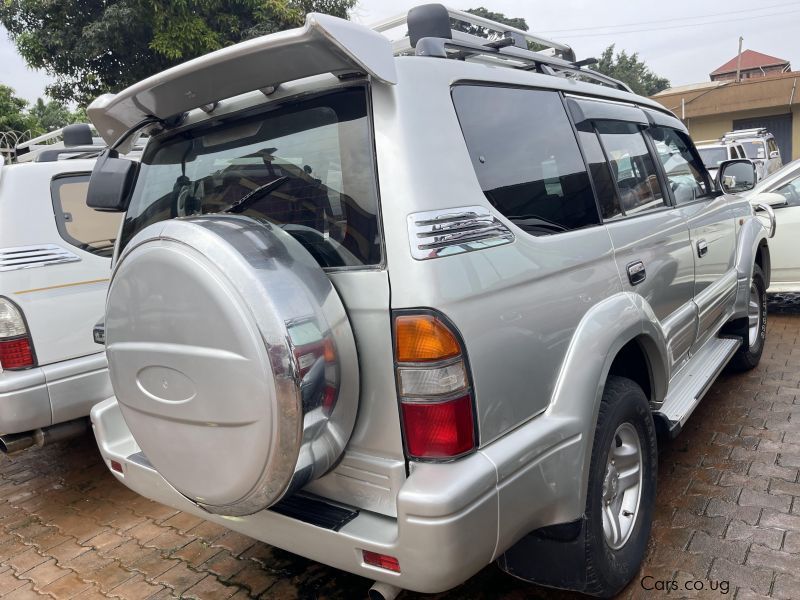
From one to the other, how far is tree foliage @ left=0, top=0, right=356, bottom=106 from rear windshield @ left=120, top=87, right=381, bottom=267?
1097 cm

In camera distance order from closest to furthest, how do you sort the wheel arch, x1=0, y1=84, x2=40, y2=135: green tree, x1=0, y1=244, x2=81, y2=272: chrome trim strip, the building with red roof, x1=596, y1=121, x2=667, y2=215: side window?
the wheel arch
x1=596, y1=121, x2=667, y2=215: side window
x1=0, y1=244, x2=81, y2=272: chrome trim strip
x1=0, y1=84, x2=40, y2=135: green tree
the building with red roof

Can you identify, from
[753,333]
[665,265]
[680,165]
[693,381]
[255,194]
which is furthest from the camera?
[753,333]

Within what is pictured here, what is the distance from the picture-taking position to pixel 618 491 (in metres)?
2.47

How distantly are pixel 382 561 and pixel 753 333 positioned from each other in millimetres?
4043

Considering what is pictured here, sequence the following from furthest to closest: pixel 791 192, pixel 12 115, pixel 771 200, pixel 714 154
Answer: pixel 12 115, pixel 714 154, pixel 791 192, pixel 771 200

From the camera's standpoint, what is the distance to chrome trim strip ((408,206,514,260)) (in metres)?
1.73

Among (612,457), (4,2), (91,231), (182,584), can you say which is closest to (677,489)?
(612,457)

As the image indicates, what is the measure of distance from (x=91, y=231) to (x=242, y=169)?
7.01 feet

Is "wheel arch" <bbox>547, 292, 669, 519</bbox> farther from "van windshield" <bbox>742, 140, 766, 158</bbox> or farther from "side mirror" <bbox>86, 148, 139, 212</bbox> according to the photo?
"van windshield" <bbox>742, 140, 766, 158</bbox>

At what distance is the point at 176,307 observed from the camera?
177 cm

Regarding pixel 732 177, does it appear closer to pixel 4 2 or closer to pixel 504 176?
pixel 504 176

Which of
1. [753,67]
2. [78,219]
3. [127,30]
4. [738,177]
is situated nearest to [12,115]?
[127,30]

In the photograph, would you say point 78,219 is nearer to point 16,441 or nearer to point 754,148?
point 16,441

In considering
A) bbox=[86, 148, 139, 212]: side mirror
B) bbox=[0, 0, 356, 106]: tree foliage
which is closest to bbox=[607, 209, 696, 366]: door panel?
bbox=[86, 148, 139, 212]: side mirror
